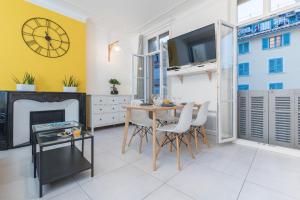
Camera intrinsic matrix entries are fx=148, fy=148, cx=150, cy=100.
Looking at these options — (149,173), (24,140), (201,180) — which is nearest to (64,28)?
(24,140)

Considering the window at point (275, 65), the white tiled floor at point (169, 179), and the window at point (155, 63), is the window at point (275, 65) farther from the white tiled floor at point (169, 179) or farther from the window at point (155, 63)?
the window at point (155, 63)

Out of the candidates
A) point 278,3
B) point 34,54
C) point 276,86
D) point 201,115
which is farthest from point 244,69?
point 34,54

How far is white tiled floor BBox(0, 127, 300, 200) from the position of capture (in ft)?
4.41

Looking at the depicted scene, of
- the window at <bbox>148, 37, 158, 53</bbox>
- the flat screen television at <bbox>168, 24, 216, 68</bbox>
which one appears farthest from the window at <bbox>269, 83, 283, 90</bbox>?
the window at <bbox>148, 37, 158, 53</bbox>

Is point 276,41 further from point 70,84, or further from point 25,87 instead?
point 25,87

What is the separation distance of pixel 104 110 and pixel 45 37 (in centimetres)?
201

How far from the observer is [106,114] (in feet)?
12.7

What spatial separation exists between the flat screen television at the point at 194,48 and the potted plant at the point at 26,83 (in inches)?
116

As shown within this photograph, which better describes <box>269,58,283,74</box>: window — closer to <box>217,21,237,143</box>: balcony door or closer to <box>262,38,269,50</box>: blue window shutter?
<box>262,38,269,50</box>: blue window shutter

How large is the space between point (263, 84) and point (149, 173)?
3.67 m

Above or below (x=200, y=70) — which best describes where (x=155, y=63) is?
above

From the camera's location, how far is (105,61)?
4309 millimetres

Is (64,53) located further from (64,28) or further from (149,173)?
(149,173)

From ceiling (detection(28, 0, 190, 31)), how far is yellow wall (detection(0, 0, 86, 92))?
19cm
